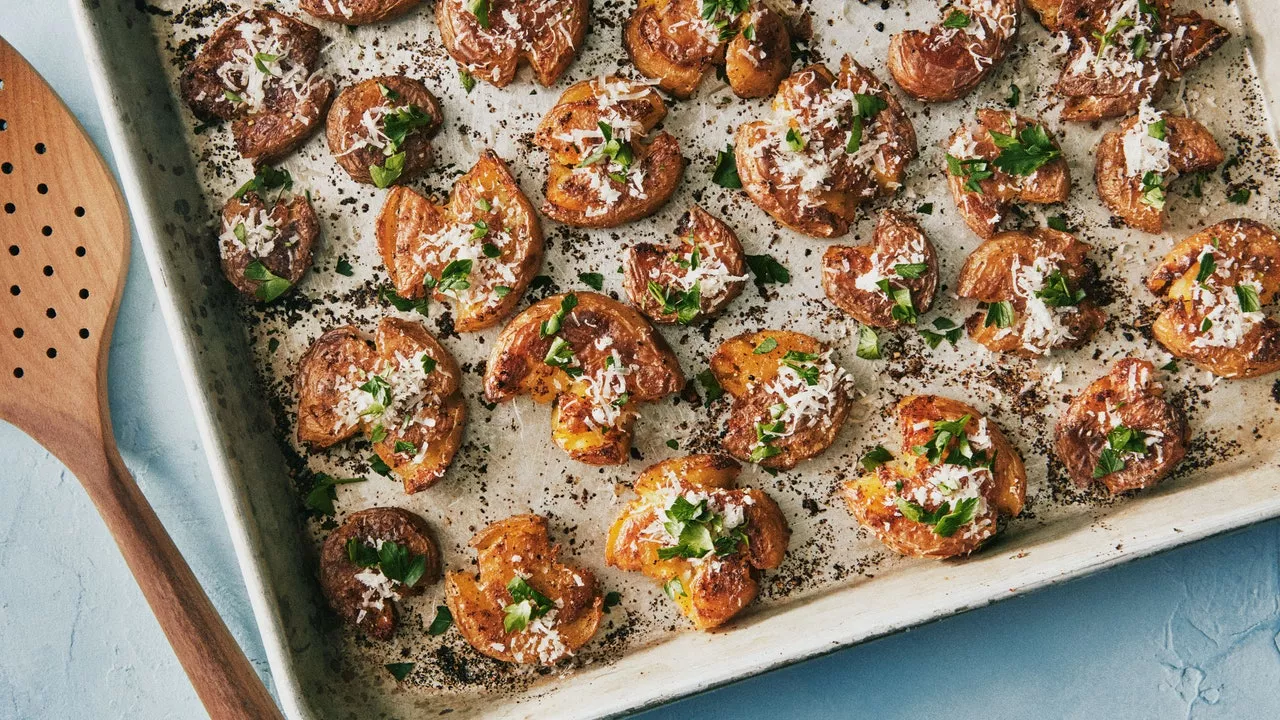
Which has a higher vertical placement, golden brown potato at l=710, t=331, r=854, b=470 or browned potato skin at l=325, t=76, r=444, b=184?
browned potato skin at l=325, t=76, r=444, b=184

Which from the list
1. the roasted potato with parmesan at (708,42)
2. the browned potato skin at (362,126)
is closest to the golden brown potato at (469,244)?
the browned potato skin at (362,126)

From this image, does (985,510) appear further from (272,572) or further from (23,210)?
(23,210)

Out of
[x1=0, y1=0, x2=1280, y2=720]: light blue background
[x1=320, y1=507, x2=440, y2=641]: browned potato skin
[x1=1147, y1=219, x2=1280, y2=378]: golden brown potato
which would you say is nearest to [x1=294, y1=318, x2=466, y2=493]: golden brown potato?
[x1=320, y1=507, x2=440, y2=641]: browned potato skin

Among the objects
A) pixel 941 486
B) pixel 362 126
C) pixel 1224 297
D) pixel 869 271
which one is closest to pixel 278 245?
pixel 362 126

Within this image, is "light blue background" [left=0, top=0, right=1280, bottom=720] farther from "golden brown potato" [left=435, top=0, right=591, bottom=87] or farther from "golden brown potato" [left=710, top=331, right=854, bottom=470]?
"golden brown potato" [left=435, top=0, right=591, bottom=87]

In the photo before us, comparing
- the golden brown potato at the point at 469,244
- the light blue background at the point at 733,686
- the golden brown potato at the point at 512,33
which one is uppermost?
the golden brown potato at the point at 512,33

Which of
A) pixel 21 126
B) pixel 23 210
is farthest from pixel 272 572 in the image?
pixel 21 126

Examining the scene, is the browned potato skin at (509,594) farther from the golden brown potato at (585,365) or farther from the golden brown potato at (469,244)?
the golden brown potato at (469,244)
